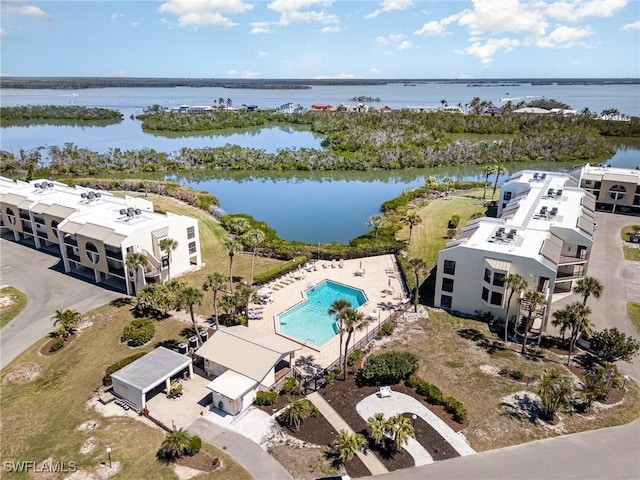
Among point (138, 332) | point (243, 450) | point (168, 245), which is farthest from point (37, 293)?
point (243, 450)

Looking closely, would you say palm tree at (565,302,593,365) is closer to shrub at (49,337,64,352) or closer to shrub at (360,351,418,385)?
shrub at (360,351,418,385)

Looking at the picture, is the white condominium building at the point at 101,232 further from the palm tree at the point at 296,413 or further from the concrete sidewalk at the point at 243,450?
the palm tree at the point at 296,413

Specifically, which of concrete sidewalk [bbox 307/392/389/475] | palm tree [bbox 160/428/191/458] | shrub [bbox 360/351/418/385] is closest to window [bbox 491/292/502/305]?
shrub [bbox 360/351/418/385]

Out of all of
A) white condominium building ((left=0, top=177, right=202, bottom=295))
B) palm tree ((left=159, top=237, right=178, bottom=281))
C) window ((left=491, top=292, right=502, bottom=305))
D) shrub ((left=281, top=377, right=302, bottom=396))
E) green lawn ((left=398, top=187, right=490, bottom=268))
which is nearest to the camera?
shrub ((left=281, top=377, right=302, bottom=396))

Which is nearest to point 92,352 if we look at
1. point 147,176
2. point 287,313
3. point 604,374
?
point 287,313

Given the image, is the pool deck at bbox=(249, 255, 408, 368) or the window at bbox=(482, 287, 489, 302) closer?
the pool deck at bbox=(249, 255, 408, 368)

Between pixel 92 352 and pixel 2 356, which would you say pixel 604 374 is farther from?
pixel 2 356

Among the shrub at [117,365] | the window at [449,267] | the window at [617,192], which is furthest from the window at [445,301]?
the window at [617,192]
